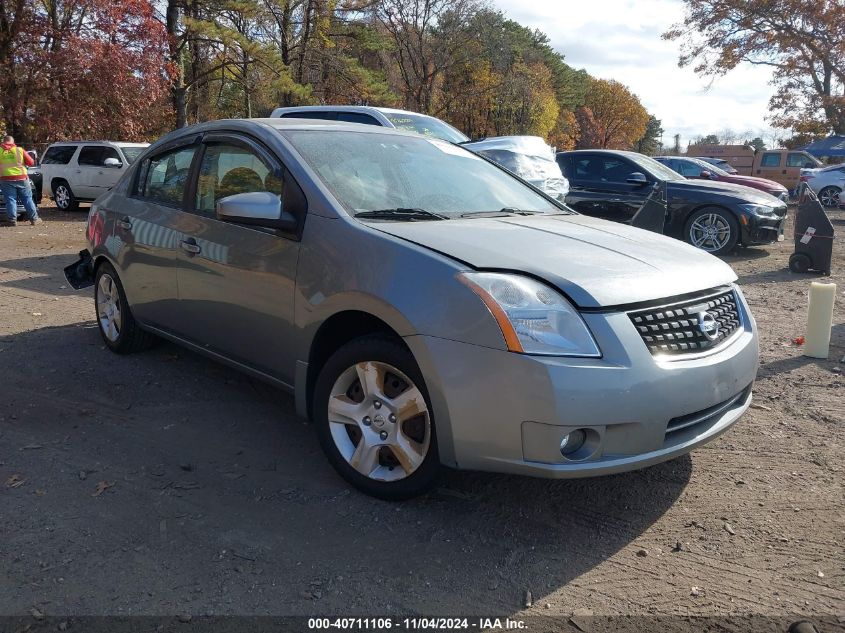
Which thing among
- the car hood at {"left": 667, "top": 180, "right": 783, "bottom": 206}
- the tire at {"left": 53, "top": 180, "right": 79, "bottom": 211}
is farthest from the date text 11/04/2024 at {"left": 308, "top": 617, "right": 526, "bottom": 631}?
the tire at {"left": 53, "top": 180, "right": 79, "bottom": 211}

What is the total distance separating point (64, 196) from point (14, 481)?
15.5m

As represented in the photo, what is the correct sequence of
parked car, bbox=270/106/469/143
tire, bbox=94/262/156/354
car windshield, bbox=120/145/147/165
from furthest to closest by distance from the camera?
car windshield, bbox=120/145/147/165 → parked car, bbox=270/106/469/143 → tire, bbox=94/262/156/354

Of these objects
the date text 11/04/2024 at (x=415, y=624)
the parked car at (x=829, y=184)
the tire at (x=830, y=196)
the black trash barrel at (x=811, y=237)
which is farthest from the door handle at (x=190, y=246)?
the tire at (x=830, y=196)

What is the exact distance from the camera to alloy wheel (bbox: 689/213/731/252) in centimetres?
1102

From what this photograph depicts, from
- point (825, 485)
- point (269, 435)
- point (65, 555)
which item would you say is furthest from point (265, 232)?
point (825, 485)

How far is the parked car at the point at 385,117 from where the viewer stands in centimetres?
979

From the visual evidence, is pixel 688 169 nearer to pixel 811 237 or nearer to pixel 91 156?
pixel 811 237

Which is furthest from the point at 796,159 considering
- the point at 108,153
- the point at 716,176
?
the point at 108,153

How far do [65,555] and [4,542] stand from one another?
0.30 meters

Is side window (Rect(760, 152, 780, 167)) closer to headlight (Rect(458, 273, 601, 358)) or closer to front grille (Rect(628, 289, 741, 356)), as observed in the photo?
front grille (Rect(628, 289, 741, 356))

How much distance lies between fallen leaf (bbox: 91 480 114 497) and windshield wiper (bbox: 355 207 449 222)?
5.76 ft

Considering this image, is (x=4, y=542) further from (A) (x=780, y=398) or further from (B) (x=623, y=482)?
(A) (x=780, y=398)

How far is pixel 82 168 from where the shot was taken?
16500mm

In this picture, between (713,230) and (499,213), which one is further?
(713,230)
